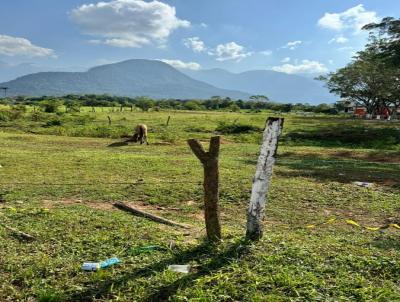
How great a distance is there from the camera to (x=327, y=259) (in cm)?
568

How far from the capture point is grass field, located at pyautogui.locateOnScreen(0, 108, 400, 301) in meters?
4.92

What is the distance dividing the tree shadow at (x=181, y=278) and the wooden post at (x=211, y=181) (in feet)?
0.78

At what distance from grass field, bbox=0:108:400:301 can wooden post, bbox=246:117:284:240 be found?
28 centimetres

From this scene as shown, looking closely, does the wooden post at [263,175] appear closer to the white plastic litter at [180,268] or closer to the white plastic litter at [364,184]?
the white plastic litter at [180,268]

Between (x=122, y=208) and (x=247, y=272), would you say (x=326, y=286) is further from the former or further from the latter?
(x=122, y=208)

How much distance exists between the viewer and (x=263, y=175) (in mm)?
6008

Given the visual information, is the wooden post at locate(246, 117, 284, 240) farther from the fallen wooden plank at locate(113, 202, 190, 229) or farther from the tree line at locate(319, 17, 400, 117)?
the tree line at locate(319, 17, 400, 117)

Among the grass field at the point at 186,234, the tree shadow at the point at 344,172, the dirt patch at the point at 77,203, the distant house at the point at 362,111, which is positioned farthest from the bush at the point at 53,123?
the distant house at the point at 362,111

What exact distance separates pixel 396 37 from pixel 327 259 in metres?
23.3

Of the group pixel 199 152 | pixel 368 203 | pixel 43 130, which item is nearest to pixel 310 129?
pixel 43 130

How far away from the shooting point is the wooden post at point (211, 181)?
605cm

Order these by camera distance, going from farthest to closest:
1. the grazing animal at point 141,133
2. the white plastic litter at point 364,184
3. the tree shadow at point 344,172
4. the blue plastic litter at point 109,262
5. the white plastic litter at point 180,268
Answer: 1. the grazing animal at point 141,133
2. the tree shadow at point 344,172
3. the white plastic litter at point 364,184
4. the blue plastic litter at point 109,262
5. the white plastic litter at point 180,268

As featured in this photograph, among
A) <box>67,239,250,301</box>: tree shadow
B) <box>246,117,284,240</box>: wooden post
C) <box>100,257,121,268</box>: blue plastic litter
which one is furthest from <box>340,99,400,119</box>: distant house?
<box>100,257,121,268</box>: blue plastic litter

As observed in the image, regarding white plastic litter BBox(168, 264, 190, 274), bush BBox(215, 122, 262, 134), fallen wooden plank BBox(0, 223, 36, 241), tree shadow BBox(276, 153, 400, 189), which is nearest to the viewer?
white plastic litter BBox(168, 264, 190, 274)
